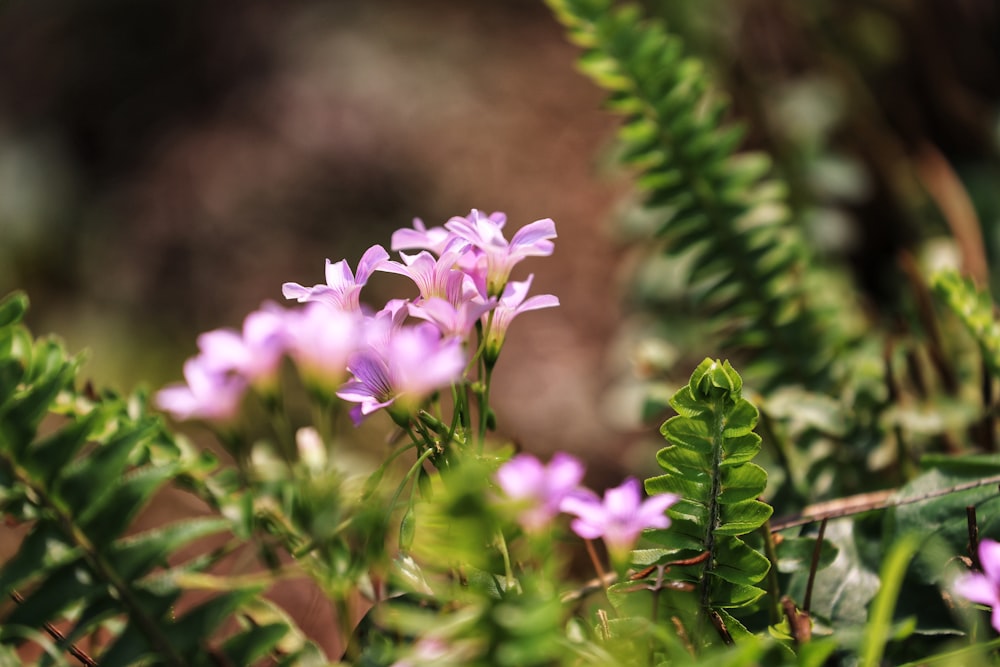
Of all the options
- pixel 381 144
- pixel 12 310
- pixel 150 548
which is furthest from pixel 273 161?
pixel 150 548

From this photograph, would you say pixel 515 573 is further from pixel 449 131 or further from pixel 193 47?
pixel 193 47

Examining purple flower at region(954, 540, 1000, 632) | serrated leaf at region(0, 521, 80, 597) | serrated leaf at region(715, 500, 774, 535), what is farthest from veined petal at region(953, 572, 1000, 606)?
serrated leaf at region(0, 521, 80, 597)

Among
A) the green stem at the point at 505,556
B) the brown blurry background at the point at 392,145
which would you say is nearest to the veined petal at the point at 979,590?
the green stem at the point at 505,556

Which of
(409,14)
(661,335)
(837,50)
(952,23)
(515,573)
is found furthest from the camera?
(409,14)

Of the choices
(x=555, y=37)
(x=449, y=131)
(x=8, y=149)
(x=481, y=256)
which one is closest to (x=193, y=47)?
(x=8, y=149)

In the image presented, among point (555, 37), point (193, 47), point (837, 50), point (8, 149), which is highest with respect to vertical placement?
point (837, 50)

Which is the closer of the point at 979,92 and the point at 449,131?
the point at 979,92

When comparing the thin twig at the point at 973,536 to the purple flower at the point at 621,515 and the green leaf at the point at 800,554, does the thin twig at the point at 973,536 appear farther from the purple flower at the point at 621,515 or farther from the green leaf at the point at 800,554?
the purple flower at the point at 621,515
